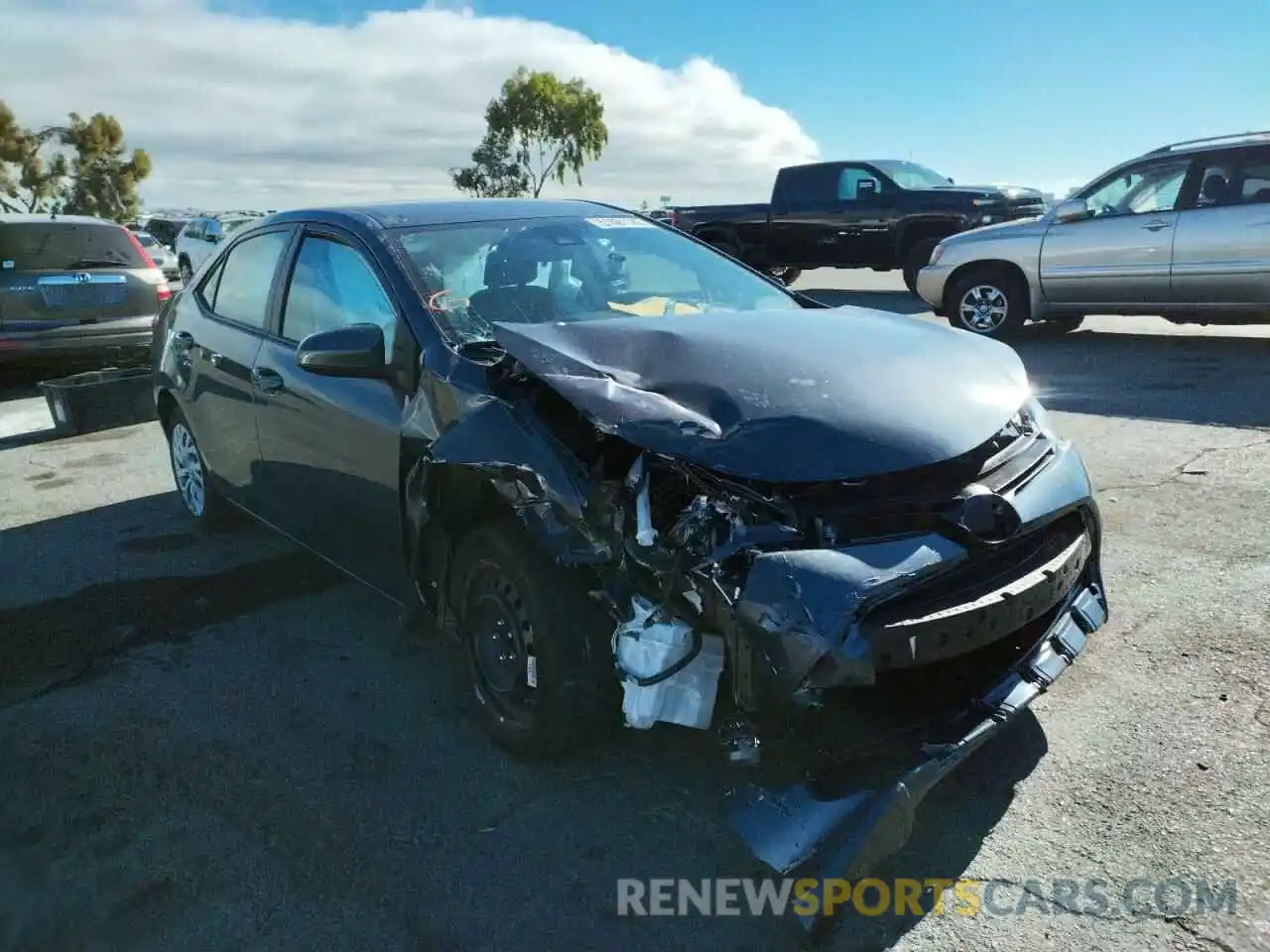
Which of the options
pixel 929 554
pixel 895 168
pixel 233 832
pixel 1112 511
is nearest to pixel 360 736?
pixel 233 832

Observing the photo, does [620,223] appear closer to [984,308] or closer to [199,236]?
[984,308]

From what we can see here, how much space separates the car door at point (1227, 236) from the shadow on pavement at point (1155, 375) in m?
0.58

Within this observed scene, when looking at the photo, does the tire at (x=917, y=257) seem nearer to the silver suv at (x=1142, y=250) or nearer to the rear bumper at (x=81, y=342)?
the silver suv at (x=1142, y=250)

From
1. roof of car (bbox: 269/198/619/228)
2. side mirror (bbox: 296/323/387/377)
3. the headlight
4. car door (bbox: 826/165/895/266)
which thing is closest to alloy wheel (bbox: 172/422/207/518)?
roof of car (bbox: 269/198/619/228)

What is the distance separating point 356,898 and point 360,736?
84 centimetres

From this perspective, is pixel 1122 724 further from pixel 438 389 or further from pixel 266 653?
pixel 266 653

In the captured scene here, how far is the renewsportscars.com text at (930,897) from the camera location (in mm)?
2379

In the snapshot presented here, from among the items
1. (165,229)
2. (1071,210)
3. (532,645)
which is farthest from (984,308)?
(165,229)

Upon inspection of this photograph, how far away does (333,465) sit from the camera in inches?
146

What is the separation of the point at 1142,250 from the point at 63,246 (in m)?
10.2

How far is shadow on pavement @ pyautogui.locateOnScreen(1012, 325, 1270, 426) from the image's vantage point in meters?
7.00

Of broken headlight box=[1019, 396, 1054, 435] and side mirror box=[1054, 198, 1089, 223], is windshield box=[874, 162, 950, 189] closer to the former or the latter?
side mirror box=[1054, 198, 1089, 223]

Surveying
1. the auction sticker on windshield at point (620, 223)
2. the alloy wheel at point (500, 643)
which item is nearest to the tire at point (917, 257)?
the auction sticker on windshield at point (620, 223)

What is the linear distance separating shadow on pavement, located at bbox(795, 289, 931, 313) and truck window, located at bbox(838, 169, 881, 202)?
5.07 ft
